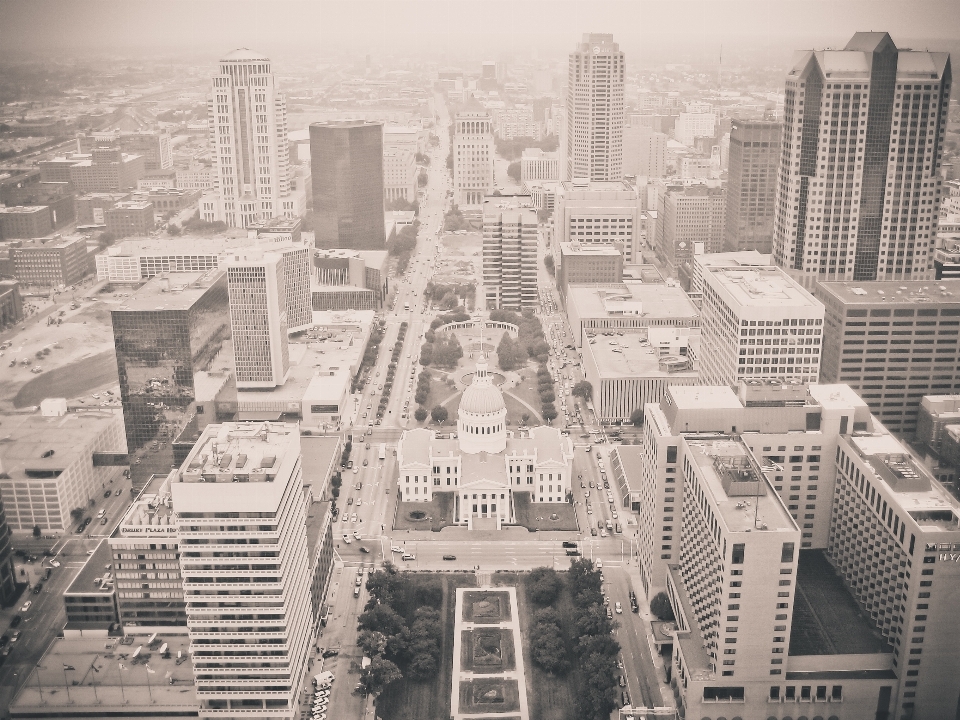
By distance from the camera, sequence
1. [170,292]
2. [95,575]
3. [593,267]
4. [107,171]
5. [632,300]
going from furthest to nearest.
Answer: [593,267]
[632,300]
[107,171]
[170,292]
[95,575]

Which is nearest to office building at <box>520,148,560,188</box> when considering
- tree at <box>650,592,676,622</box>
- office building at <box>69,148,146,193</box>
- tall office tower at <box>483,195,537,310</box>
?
tall office tower at <box>483,195,537,310</box>

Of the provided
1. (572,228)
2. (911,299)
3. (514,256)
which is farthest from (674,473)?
(572,228)

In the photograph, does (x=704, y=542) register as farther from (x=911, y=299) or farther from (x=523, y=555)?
(x=911, y=299)

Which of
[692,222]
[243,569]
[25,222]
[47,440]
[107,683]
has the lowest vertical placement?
[107,683]

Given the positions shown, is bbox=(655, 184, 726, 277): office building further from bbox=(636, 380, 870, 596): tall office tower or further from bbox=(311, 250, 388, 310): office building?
bbox=(636, 380, 870, 596): tall office tower

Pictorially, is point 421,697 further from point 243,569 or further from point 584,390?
point 584,390

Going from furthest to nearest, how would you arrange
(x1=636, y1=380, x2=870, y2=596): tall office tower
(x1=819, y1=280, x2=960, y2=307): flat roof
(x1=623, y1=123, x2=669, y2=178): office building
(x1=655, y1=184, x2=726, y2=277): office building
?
(x1=623, y1=123, x2=669, y2=178): office building < (x1=655, y1=184, x2=726, y2=277): office building < (x1=819, y1=280, x2=960, y2=307): flat roof < (x1=636, y1=380, x2=870, y2=596): tall office tower

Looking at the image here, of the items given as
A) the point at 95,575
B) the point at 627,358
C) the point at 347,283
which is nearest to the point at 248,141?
the point at 347,283
